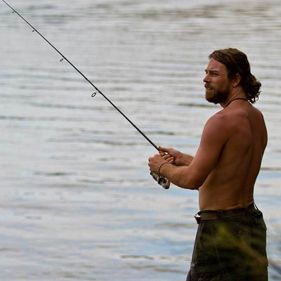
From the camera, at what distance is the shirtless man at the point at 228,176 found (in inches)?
267

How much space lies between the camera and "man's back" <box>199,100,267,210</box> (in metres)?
6.78

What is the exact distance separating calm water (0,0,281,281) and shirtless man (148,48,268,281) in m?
2.58

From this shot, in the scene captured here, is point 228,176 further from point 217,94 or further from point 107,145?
point 107,145

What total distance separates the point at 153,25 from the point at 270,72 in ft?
51.2

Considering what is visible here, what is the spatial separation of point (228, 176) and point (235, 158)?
123mm

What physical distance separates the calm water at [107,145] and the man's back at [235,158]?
2705mm

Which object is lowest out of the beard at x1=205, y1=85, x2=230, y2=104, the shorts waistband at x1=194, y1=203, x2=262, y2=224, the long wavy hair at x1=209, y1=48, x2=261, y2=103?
the shorts waistband at x1=194, y1=203, x2=262, y2=224

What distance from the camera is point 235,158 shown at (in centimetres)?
685

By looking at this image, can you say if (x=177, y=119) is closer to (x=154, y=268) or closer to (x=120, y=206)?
(x=120, y=206)

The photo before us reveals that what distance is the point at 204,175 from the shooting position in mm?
6793

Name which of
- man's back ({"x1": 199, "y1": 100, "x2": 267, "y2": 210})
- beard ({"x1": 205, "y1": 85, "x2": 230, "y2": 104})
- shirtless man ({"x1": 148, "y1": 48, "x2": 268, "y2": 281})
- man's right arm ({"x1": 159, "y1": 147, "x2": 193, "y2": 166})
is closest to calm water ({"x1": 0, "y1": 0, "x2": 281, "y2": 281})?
man's right arm ({"x1": 159, "y1": 147, "x2": 193, "y2": 166})

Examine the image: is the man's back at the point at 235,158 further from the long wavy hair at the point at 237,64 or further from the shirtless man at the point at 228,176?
the long wavy hair at the point at 237,64

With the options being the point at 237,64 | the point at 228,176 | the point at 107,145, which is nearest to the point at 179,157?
the point at 228,176

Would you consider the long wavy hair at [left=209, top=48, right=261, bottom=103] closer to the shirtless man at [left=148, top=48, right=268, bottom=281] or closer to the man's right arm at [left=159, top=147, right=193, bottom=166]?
the shirtless man at [left=148, top=48, right=268, bottom=281]
